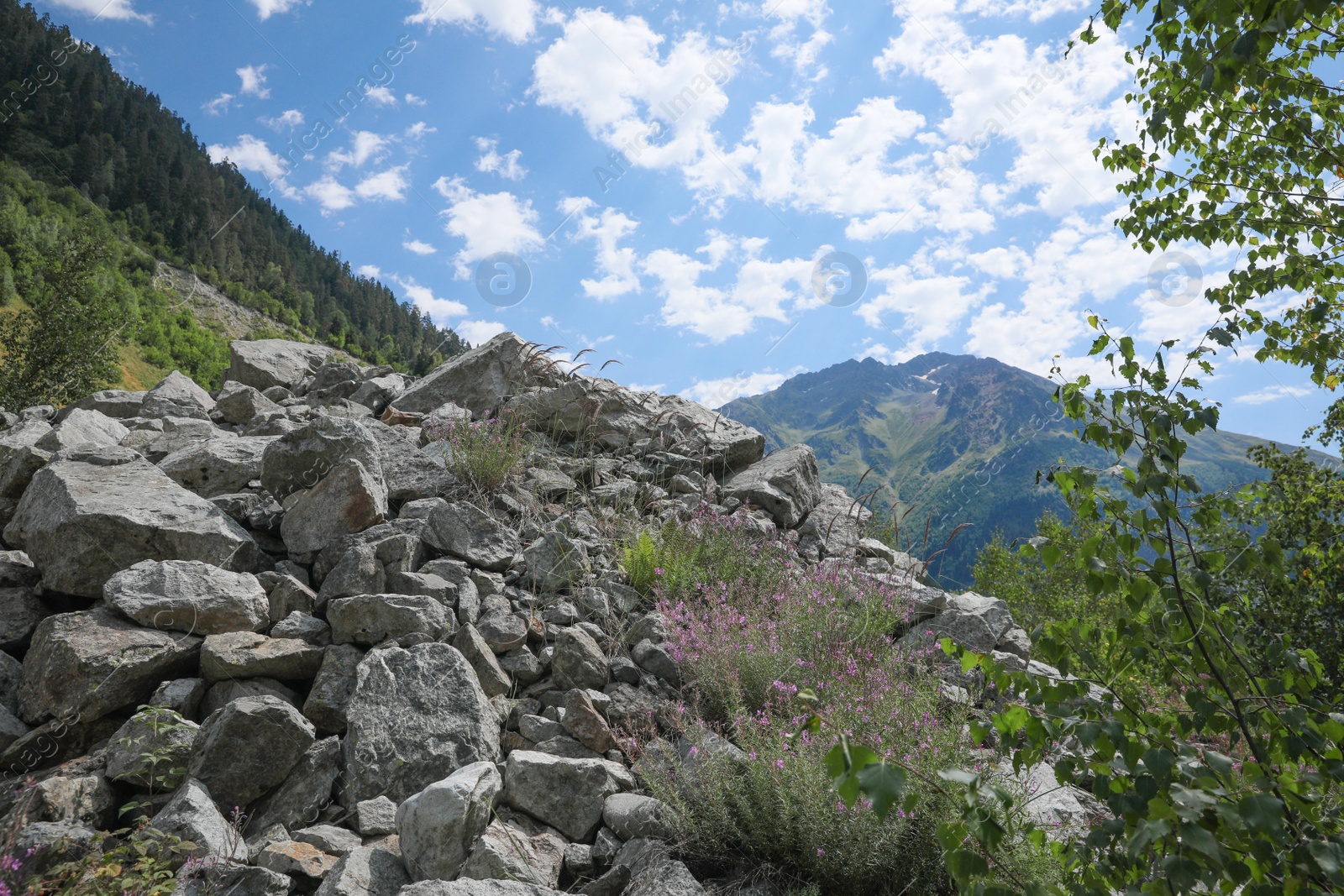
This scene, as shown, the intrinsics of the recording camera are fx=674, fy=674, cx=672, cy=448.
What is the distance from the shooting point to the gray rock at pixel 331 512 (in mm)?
5492

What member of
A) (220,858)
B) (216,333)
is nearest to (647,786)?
(220,858)

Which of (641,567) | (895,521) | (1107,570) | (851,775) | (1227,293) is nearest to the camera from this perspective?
(851,775)

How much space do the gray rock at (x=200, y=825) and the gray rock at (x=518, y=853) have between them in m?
1.08

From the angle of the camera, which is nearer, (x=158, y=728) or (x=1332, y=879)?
(x=1332, y=879)

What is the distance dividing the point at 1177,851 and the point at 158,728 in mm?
4380

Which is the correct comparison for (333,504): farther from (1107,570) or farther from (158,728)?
(1107,570)

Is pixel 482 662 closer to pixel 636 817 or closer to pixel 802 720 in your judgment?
pixel 636 817

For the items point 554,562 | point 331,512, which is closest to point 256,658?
point 331,512

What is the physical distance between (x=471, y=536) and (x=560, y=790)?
2652mm

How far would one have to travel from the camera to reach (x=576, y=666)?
15.8 feet

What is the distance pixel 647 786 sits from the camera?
404 cm

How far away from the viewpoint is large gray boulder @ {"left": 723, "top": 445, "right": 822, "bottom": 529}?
8242 millimetres

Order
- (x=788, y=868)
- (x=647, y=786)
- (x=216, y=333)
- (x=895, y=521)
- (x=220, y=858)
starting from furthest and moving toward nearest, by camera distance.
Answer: (x=216, y=333)
(x=895, y=521)
(x=647, y=786)
(x=788, y=868)
(x=220, y=858)

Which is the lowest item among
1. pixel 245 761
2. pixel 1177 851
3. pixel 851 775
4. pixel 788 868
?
pixel 788 868
